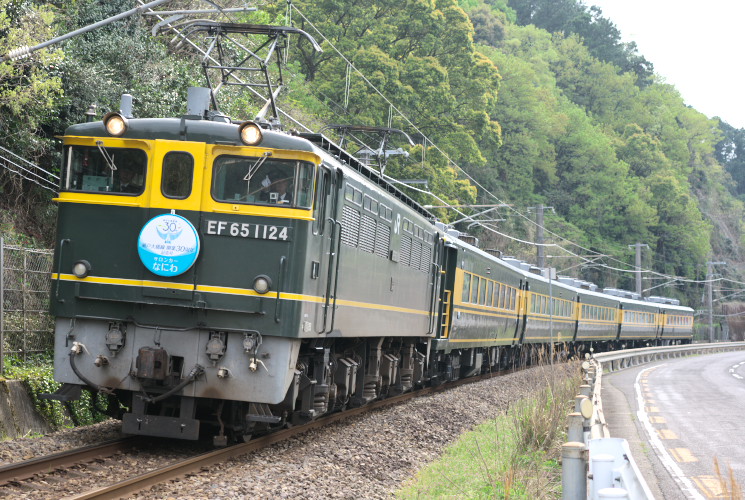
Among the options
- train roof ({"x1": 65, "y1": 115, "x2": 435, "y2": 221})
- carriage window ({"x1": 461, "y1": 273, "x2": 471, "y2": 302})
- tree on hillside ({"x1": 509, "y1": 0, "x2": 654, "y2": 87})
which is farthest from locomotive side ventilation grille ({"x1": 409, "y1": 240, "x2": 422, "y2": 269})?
tree on hillside ({"x1": 509, "y1": 0, "x2": 654, "y2": 87})

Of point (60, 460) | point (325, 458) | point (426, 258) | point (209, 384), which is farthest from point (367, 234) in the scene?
point (60, 460)

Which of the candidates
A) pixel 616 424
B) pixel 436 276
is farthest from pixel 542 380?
pixel 436 276

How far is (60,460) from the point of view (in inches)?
326

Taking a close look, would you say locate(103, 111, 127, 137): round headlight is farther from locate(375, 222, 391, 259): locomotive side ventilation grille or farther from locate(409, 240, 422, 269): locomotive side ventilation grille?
locate(409, 240, 422, 269): locomotive side ventilation grille

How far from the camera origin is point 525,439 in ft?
36.0

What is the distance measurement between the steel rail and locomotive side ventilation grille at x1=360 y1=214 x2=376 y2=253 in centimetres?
386

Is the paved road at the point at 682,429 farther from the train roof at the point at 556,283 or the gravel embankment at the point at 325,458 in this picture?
the train roof at the point at 556,283

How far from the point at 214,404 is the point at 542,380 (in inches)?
229

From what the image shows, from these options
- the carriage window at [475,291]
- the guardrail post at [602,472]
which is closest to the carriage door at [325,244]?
the guardrail post at [602,472]

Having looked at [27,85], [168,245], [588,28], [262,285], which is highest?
[588,28]

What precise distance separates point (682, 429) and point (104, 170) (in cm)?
868

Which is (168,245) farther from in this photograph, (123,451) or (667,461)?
(667,461)

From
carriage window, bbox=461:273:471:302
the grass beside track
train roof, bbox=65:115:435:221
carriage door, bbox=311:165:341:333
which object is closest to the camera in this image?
the grass beside track

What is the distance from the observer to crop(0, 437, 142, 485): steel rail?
25.0ft
